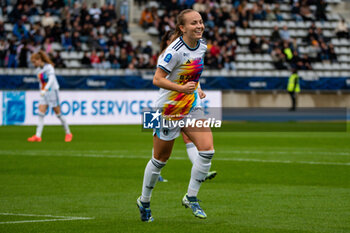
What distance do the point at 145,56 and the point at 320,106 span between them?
423 inches

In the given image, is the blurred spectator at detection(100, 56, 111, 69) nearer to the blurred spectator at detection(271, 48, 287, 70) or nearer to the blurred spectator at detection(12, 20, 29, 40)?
the blurred spectator at detection(12, 20, 29, 40)

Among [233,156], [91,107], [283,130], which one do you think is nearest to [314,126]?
[283,130]

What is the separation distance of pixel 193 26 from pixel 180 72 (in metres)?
0.50

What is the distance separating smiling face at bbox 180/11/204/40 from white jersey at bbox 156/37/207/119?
0.42ft

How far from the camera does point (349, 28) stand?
139 feet

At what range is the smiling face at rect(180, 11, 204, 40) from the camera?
7.44m

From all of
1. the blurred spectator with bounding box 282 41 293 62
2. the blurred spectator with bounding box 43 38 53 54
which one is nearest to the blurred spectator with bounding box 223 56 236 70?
the blurred spectator with bounding box 282 41 293 62

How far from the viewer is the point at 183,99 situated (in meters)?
7.62

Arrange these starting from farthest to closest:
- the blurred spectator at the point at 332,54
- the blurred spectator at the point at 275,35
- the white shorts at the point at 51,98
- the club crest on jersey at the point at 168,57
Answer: the blurred spectator at the point at 332,54, the blurred spectator at the point at 275,35, the white shorts at the point at 51,98, the club crest on jersey at the point at 168,57

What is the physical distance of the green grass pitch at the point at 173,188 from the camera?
24.7 ft

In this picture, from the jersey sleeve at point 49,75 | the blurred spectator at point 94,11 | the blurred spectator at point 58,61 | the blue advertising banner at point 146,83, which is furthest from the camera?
the blurred spectator at point 94,11

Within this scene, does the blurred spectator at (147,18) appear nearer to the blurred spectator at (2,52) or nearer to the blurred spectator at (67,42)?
the blurred spectator at (67,42)

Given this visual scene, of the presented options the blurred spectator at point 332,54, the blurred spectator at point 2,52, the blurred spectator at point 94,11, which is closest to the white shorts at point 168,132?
the blurred spectator at point 2,52

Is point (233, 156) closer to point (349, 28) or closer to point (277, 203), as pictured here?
point (277, 203)
